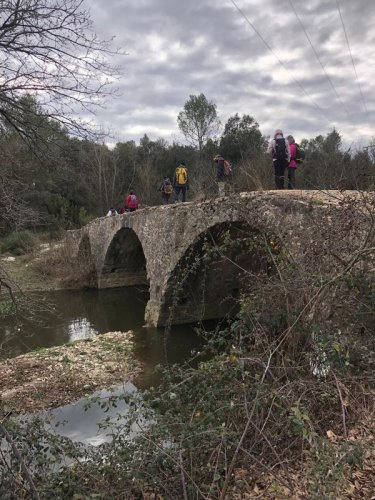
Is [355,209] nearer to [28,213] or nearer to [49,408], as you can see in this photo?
[28,213]

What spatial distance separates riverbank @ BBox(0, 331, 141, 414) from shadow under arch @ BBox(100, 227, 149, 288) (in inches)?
281

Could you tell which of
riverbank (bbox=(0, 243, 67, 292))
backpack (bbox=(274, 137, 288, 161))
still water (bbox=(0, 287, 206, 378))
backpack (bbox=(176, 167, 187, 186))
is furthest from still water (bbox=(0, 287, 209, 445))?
backpack (bbox=(274, 137, 288, 161))

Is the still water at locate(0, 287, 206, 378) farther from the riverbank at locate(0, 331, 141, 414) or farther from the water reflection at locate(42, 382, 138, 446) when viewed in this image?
the water reflection at locate(42, 382, 138, 446)

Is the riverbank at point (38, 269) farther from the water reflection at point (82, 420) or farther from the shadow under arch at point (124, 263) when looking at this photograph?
the water reflection at point (82, 420)

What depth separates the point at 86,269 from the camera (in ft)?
61.2

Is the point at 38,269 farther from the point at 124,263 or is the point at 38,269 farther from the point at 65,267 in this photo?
the point at 124,263

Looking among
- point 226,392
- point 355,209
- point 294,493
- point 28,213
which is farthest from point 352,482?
point 28,213

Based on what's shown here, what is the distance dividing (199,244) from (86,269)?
9.63 m

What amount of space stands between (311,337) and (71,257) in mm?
16633

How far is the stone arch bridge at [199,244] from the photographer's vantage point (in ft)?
19.4

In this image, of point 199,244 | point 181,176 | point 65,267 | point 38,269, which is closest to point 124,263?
point 65,267

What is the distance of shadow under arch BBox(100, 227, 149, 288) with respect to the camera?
56.2 ft

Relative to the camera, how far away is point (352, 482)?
2.94 metres

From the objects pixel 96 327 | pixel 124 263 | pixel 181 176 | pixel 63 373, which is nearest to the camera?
pixel 63 373
